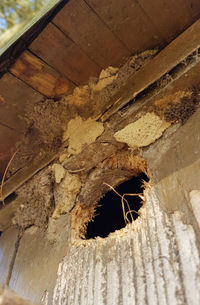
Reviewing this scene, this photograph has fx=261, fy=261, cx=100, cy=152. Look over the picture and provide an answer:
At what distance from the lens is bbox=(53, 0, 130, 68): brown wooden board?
1297 mm

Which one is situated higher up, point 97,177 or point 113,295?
point 97,177

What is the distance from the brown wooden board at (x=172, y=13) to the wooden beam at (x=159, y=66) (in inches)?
2.9

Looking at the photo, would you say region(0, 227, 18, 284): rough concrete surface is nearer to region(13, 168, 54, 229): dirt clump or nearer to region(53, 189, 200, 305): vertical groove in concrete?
region(13, 168, 54, 229): dirt clump

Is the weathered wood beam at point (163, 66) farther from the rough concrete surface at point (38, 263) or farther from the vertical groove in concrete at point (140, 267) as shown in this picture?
the rough concrete surface at point (38, 263)

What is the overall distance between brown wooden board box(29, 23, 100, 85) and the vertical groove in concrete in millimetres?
856

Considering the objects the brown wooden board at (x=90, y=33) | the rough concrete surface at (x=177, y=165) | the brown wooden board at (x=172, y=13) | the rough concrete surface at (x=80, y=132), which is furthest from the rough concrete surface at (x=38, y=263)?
the brown wooden board at (x=172, y=13)

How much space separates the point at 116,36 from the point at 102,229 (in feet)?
5.35

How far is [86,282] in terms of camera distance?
42.8 inches

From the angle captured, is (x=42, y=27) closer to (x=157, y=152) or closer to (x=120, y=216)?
(x=157, y=152)

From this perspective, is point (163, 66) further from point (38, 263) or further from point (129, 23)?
point (38, 263)

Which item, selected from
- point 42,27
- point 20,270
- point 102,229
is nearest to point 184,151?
point 42,27

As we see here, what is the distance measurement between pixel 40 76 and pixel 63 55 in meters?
0.19

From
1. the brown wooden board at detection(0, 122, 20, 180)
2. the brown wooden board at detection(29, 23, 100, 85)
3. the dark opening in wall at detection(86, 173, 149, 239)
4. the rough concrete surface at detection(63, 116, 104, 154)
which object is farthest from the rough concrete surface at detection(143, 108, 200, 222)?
the dark opening in wall at detection(86, 173, 149, 239)

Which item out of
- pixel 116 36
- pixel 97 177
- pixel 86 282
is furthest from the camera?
pixel 97 177
